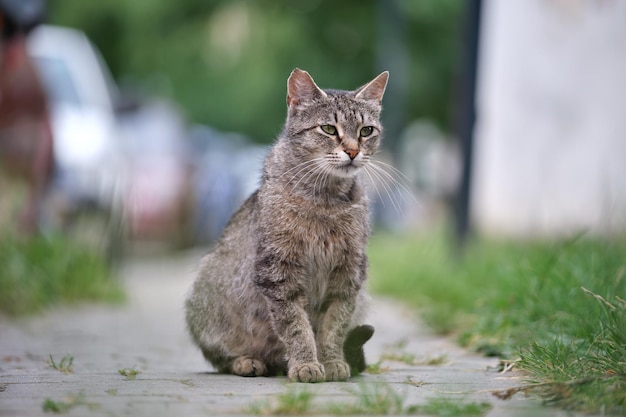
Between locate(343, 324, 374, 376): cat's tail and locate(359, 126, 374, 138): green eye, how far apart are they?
1019mm

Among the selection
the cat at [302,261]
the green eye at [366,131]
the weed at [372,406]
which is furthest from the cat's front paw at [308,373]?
the green eye at [366,131]

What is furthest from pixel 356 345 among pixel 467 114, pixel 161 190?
pixel 161 190

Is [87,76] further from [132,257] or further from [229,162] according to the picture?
[229,162]

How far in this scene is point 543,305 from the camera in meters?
6.54

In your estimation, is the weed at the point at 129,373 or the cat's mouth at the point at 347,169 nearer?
the weed at the point at 129,373

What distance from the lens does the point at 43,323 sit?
26.4ft

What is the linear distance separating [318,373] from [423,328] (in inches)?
118

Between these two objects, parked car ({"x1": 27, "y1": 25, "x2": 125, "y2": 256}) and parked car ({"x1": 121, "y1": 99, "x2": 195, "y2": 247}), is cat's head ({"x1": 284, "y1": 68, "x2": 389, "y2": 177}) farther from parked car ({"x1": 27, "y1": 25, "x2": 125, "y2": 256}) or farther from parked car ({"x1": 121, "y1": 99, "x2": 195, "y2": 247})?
parked car ({"x1": 121, "y1": 99, "x2": 195, "y2": 247})

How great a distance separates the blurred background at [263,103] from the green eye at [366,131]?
33 cm

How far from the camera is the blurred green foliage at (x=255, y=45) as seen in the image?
23312 mm

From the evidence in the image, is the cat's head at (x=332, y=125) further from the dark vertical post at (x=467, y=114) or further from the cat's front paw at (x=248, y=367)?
the dark vertical post at (x=467, y=114)

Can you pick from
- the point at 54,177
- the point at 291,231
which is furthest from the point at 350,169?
the point at 54,177

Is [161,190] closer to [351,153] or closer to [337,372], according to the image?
[351,153]

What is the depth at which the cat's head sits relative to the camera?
17.8 ft
